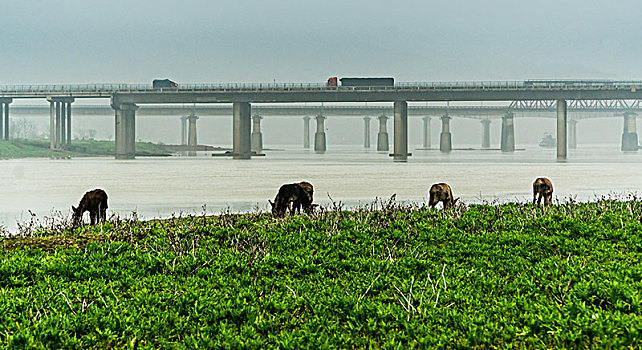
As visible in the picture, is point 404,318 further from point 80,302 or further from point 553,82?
point 553,82

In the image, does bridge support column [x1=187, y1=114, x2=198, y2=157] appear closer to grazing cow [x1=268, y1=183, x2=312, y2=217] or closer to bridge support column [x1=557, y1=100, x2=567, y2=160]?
bridge support column [x1=557, y1=100, x2=567, y2=160]

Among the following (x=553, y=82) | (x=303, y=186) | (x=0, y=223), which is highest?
(x=553, y=82)

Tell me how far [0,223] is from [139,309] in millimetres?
13206

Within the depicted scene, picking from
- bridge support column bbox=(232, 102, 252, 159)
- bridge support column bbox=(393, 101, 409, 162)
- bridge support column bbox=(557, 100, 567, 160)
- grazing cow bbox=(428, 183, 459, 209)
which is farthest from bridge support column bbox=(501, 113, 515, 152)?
grazing cow bbox=(428, 183, 459, 209)

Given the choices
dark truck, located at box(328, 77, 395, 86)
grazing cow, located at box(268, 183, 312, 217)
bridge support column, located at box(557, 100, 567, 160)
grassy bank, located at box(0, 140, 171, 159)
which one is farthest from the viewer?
bridge support column, located at box(557, 100, 567, 160)

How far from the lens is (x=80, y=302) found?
8.41 metres

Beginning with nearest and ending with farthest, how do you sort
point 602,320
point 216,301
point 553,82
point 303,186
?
point 602,320 → point 216,301 → point 303,186 → point 553,82

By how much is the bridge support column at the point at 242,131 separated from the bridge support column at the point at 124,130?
19.6 m

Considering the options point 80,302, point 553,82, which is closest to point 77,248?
point 80,302

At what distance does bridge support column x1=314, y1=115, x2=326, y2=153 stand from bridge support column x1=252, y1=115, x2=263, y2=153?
1455 centimetres

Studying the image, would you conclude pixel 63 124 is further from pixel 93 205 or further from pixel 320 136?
pixel 93 205

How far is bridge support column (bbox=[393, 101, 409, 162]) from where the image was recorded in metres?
110

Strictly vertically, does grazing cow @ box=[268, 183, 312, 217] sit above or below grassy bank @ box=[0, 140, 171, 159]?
below

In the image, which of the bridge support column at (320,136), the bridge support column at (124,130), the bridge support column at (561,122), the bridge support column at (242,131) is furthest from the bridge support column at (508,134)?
the bridge support column at (124,130)
